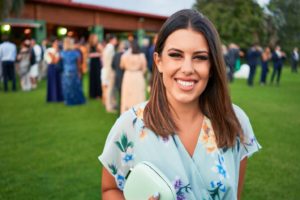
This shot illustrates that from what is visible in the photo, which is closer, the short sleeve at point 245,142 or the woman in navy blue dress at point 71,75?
the short sleeve at point 245,142

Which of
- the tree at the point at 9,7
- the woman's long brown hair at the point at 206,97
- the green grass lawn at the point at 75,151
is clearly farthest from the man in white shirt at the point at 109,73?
the tree at the point at 9,7

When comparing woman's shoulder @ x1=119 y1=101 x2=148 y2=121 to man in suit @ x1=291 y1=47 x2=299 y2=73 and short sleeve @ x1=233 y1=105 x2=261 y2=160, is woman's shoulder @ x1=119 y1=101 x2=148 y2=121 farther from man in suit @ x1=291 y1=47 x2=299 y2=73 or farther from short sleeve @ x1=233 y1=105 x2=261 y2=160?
man in suit @ x1=291 y1=47 x2=299 y2=73

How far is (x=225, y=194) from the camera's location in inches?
63.3

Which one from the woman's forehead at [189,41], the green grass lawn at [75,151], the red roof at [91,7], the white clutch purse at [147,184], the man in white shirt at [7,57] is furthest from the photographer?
the red roof at [91,7]

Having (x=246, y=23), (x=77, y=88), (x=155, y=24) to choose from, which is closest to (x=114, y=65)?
(x=77, y=88)

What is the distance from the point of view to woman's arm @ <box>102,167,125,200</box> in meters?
1.68

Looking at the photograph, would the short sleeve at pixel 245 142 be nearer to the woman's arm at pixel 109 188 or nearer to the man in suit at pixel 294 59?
the woman's arm at pixel 109 188

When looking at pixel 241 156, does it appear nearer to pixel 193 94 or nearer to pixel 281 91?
pixel 193 94

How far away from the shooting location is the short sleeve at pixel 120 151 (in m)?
1.64

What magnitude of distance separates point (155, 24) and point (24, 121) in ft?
81.7

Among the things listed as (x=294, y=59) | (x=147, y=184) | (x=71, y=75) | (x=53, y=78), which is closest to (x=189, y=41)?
(x=147, y=184)

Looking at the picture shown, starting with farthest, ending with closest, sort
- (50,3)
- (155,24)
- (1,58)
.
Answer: (155,24) < (50,3) < (1,58)

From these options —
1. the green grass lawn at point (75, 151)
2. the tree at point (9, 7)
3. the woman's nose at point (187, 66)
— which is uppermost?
the tree at point (9, 7)

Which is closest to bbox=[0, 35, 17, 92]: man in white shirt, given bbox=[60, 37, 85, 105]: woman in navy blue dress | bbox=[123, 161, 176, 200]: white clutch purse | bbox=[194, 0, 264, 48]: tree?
bbox=[60, 37, 85, 105]: woman in navy blue dress
